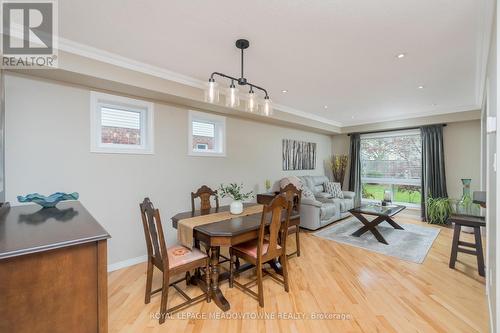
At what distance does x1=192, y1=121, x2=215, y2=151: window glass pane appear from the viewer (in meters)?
3.87

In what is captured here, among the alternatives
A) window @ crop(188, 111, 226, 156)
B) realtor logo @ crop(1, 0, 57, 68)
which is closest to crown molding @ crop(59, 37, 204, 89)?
realtor logo @ crop(1, 0, 57, 68)

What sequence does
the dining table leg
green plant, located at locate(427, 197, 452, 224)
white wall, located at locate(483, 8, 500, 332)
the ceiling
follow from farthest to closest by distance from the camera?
1. green plant, located at locate(427, 197, 452, 224)
2. the dining table leg
3. the ceiling
4. white wall, located at locate(483, 8, 500, 332)

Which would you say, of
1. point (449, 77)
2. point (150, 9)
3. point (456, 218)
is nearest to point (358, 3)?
point (150, 9)

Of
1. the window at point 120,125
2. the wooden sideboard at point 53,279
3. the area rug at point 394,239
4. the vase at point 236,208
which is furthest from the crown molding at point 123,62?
the area rug at point 394,239

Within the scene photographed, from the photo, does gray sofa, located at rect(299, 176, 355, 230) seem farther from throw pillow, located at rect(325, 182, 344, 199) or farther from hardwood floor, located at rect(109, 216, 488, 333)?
hardwood floor, located at rect(109, 216, 488, 333)

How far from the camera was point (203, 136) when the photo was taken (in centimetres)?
399

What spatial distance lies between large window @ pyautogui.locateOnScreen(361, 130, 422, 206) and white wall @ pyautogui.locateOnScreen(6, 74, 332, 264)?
402 centimetres

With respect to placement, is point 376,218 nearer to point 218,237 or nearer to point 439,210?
point 439,210

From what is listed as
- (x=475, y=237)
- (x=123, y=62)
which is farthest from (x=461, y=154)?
(x=123, y=62)

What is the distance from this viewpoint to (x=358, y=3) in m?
1.74

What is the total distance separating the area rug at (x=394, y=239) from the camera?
137 inches

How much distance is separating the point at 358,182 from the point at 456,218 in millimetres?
3486

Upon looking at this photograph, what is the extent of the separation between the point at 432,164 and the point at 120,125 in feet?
20.3

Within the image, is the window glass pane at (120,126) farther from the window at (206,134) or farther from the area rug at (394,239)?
the area rug at (394,239)
